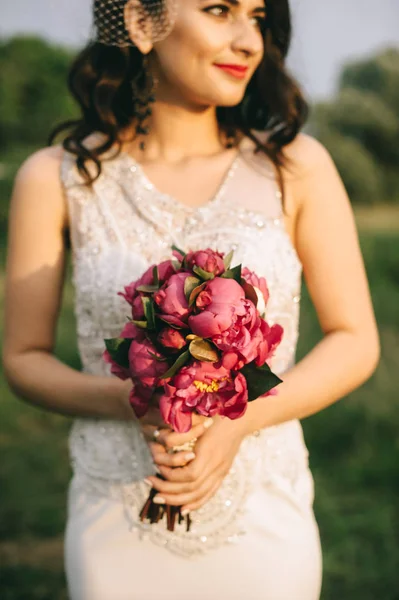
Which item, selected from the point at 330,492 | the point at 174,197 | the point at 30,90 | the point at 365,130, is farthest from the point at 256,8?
the point at 30,90

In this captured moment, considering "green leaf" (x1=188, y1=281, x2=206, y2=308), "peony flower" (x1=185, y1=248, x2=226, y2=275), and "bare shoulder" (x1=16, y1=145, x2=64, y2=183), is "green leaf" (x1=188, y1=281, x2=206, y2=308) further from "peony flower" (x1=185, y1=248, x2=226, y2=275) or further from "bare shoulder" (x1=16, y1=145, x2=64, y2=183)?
"bare shoulder" (x1=16, y1=145, x2=64, y2=183)

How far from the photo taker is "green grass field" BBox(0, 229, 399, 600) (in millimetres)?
5145

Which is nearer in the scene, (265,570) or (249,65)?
(265,570)

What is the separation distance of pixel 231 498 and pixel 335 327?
0.71 meters

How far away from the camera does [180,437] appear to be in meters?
2.38

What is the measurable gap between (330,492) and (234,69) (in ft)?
13.9

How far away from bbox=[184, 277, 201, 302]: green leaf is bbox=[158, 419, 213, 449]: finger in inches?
20.6

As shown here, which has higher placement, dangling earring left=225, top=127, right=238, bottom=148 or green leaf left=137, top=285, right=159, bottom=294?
dangling earring left=225, top=127, right=238, bottom=148

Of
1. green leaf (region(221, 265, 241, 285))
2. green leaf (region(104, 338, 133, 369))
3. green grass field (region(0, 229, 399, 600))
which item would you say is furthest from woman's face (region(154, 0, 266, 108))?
green grass field (region(0, 229, 399, 600))

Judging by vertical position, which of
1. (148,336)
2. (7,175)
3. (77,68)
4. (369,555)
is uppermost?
(77,68)

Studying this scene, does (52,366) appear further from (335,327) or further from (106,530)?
(335,327)

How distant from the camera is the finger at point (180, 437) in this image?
93.8 inches

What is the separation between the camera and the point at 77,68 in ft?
11.0

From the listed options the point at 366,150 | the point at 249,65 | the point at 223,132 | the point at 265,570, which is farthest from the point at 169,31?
the point at 366,150
